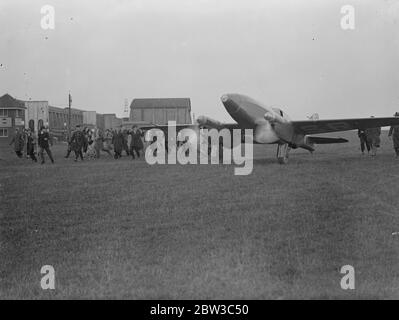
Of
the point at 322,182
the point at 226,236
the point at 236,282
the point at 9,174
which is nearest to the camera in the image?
the point at 236,282

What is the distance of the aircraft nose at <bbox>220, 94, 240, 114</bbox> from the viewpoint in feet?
54.0

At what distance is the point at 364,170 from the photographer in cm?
1355

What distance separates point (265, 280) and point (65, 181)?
29.8 ft

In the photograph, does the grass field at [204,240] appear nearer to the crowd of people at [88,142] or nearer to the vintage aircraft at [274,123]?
the vintage aircraft at [274,123]

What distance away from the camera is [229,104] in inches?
657

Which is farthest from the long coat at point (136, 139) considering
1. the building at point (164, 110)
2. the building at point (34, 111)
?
the building at point (34, 111)

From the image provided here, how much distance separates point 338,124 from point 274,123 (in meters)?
3.09

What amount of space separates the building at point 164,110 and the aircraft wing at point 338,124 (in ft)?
15.2

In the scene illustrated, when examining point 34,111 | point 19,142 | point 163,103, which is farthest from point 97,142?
point 34,111

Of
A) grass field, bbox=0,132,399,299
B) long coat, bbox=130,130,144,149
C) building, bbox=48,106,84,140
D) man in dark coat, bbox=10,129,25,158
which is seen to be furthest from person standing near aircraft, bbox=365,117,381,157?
building, bbox=48,106,84,140
